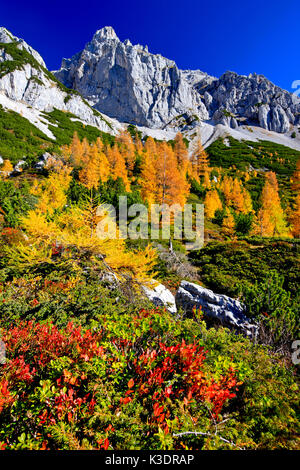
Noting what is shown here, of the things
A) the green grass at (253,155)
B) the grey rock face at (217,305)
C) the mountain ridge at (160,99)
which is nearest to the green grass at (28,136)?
the mountain ridge at (160,99)

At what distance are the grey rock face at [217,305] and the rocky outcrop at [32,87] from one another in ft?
266

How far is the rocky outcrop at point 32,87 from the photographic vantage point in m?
59.8

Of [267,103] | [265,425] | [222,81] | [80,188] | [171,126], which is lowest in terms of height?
[265,425]

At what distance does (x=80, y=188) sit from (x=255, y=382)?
21.4 metres

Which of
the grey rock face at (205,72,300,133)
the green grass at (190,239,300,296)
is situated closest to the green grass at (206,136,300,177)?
the grey rock face at (205,72,300,133)

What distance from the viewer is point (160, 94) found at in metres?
Result: 103

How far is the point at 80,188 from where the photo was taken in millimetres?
20656

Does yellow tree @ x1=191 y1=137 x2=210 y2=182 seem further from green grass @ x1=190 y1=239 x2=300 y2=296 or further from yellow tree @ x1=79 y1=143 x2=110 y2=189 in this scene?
green grass @ x1=190 y1=239 x2=300 y2=296

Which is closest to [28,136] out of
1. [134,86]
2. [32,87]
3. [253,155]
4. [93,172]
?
[93,172]

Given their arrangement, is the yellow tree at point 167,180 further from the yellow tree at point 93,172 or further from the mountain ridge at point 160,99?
the mountain ridge at point 160,99
